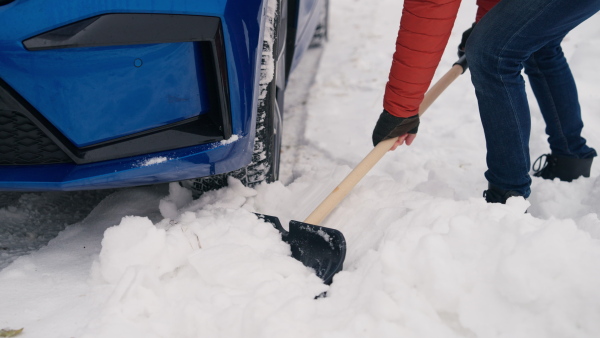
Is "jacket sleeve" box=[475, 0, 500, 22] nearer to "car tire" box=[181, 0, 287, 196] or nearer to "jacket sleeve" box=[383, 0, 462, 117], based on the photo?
"jacket sleeve" box=[383, 0, 462, 117]

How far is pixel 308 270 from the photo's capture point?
1.47 metres

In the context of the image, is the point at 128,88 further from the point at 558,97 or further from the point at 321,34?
the point at 321,34

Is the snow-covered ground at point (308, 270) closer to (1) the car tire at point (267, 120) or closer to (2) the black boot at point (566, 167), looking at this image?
(1) the car tire at point (267, 120)

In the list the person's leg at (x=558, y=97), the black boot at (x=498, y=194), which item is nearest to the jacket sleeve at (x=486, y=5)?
the person's leg at (x=558, y=97)

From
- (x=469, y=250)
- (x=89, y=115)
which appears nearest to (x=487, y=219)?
(x=469, y=250)

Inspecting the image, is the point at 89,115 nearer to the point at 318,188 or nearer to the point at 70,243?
the point at 70,243

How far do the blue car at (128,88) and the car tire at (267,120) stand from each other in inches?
0.5

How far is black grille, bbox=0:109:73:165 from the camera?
134 centimetres

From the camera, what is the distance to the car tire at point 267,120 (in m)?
1.56

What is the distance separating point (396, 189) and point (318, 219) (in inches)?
15.2

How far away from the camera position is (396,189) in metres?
1.90

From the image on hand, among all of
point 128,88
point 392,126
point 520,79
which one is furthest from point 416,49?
point 128,88

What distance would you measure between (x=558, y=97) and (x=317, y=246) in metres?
1.29

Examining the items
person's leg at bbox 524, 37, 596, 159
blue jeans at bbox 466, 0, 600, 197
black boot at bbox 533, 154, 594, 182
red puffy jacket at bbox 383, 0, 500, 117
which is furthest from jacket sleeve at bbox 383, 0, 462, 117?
black boot at bbox 533, 154, 594, 182
